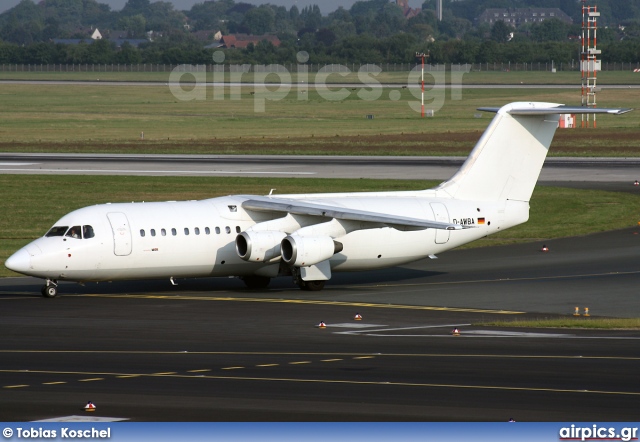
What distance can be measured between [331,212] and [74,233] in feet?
25.6

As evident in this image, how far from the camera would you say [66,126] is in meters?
109

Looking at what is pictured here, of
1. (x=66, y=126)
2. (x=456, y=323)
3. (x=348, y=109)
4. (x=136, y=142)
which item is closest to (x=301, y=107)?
(x=348, y=109)

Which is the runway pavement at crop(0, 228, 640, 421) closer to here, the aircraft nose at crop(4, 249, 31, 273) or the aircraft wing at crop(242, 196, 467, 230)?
the aircraft nose at crop(4, 249, 31, 273)

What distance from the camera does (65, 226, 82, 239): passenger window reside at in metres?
33.4

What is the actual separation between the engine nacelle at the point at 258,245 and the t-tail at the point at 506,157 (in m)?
6.97

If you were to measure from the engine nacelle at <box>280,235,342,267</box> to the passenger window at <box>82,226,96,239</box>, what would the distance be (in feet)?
18.9

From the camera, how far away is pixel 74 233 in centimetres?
3344

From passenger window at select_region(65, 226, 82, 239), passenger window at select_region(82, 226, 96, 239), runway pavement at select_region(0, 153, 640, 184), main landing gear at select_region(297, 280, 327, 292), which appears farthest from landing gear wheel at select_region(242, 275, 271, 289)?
runway pavement at select_region(0, 153, 640, 184)

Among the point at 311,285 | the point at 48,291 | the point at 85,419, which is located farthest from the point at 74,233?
the point at 85,419

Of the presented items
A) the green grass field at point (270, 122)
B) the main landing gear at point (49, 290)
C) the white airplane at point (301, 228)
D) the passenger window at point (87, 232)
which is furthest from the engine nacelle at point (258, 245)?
the green grass field at point (270, 122)

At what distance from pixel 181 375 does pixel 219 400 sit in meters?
2.65

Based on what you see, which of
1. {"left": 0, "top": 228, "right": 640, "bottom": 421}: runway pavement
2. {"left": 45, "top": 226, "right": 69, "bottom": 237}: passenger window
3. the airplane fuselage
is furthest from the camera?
{"left": 45, "top": 226, "right": 69, "bottom": 237}: passenger window

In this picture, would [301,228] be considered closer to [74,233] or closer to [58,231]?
[74,233]

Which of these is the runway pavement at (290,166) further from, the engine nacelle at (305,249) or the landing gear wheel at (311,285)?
the engine nacelle at (305,249)
